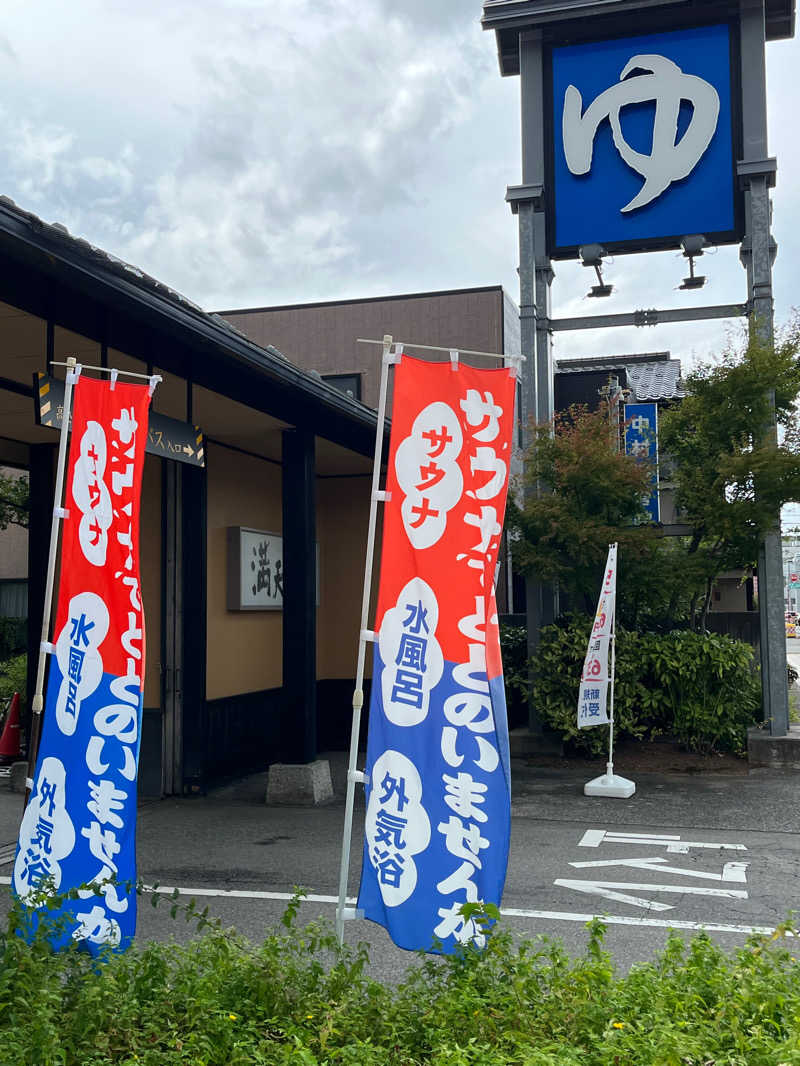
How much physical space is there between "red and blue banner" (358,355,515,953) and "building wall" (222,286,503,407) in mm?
13987

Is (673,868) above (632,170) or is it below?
below

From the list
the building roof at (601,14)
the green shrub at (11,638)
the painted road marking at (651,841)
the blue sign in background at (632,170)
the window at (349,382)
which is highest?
the building roof at (601,14)

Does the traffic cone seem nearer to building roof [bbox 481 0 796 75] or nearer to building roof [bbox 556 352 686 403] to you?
building roof [bbox 481 0 796 75]

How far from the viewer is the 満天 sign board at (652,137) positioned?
1209 centimetres

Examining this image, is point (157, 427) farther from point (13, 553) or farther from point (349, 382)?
point (13, 553)

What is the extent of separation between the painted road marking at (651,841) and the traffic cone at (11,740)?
6.86m

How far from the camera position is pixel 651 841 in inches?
319

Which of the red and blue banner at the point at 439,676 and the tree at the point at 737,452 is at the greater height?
the tree at the point at 737,452

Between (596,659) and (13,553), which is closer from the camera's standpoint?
(596,659)

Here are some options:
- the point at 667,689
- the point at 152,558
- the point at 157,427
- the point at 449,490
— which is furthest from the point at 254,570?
the point at 449,490

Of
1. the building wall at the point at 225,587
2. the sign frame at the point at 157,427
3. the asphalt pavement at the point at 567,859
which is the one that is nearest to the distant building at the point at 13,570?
the building wall at the point at 225,587

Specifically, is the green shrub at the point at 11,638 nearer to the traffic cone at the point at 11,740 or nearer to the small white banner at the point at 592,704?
the traffic cone at the point at 11,740

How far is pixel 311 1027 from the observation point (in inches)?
148

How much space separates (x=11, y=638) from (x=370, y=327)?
360 inches
